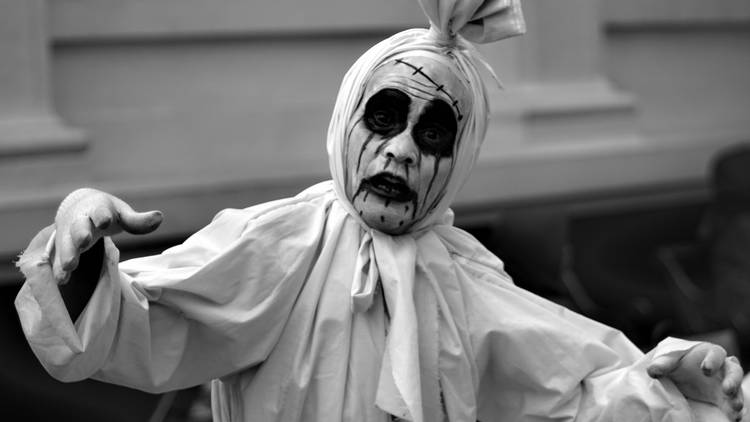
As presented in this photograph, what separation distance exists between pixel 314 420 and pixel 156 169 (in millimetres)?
3594

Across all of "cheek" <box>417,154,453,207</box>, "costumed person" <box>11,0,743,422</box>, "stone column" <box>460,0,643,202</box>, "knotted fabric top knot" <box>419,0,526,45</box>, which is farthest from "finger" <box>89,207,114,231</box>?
"stone column" <box>460,0,643,202</box>

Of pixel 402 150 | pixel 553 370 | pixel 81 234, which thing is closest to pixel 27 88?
pixel 402 150

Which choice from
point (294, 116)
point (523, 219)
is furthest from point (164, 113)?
point (523, 219)

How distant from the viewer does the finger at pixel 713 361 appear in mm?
3334

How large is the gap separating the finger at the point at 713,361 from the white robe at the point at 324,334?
131mm

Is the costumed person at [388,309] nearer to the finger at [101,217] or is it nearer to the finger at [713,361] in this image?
the finger at [713,361]

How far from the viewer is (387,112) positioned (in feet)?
11.0

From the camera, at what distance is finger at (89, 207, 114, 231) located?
2.88 m

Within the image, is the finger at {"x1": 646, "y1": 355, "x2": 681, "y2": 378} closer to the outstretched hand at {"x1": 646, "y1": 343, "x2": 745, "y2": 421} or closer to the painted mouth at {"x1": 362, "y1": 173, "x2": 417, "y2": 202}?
the outstretched hand at {"x1": 646, "y1": 343, "x2": 745, "y2": 421}

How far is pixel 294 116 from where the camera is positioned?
281 inches

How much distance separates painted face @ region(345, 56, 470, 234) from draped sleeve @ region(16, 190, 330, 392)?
0.17 meters

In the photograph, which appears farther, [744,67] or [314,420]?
[744,67]

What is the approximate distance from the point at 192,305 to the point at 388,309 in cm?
45

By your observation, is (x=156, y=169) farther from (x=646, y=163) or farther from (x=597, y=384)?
(x=597, y=384)
